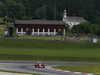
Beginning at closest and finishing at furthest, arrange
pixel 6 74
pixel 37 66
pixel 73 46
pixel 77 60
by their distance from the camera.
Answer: pixel 6 74 < pixel 37 66 < pixel 77 60 < pixel 73 46

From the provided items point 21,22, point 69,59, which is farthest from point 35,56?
point 21,22

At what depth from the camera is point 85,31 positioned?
160375 millimetres

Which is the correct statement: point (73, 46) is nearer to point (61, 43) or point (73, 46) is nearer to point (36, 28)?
point (61, 43)

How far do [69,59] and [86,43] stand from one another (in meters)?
32.9

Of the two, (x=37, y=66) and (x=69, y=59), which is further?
(x=69, y=59)

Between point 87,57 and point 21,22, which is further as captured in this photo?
point 21,22

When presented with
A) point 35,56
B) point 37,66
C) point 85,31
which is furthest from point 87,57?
point 85,31

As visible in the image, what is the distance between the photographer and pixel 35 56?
2926 inches

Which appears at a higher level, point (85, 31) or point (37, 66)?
point (37, 66)

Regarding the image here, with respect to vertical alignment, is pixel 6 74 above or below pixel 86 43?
above

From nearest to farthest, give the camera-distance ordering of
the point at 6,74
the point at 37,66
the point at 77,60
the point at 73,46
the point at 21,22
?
the point at 6,74, the point at 37,66, the point at 77,60, the point at 73,46, the point at 21,22

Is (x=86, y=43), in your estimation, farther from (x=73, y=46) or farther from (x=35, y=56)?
(x=35, y=56)

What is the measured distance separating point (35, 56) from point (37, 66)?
1951cm

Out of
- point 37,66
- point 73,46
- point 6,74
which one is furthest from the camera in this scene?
point 73,46
